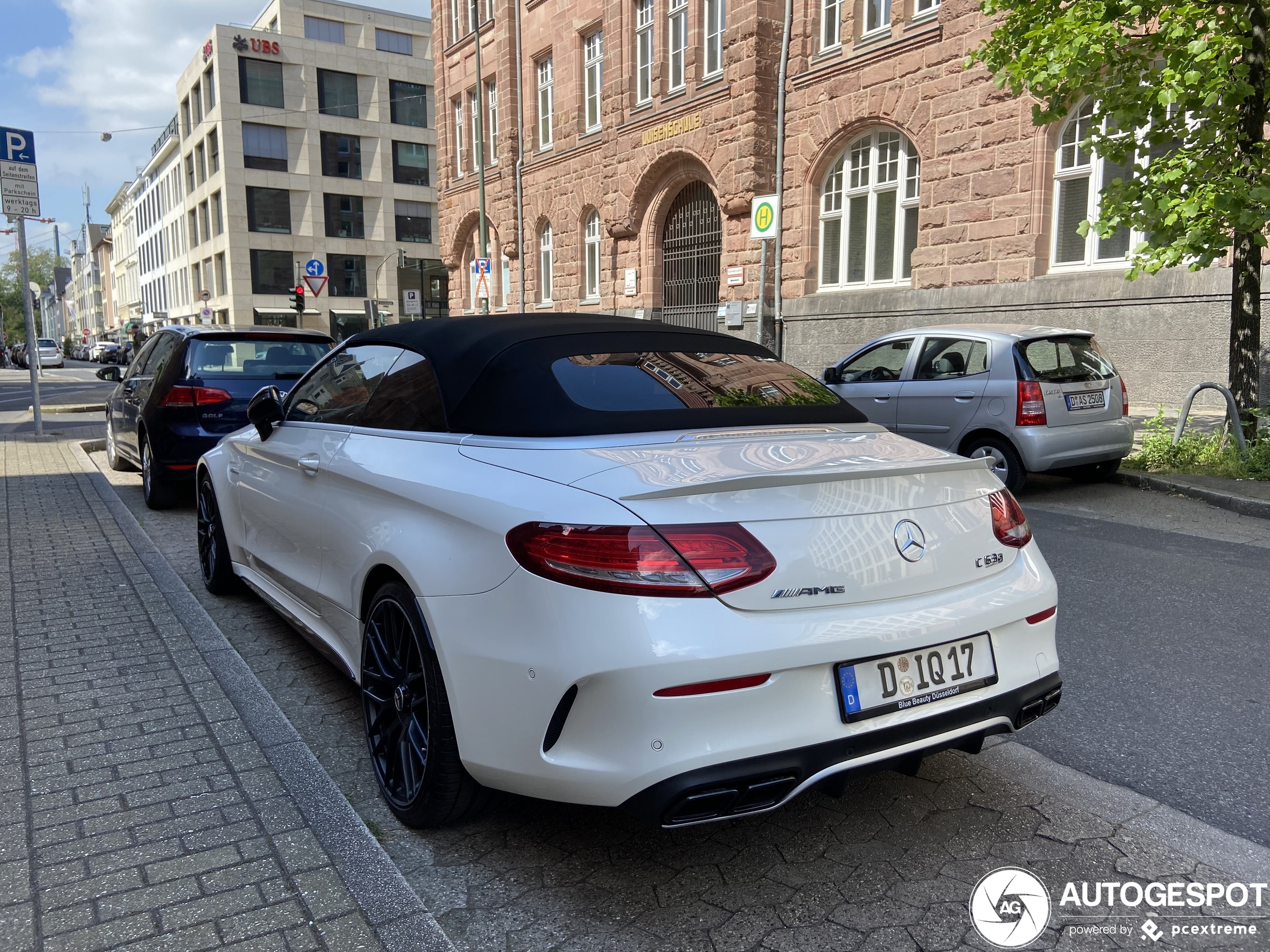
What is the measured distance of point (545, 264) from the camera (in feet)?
95.6

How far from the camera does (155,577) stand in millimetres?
5766

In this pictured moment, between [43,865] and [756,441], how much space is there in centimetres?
236

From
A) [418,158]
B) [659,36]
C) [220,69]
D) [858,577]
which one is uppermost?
[220,69]

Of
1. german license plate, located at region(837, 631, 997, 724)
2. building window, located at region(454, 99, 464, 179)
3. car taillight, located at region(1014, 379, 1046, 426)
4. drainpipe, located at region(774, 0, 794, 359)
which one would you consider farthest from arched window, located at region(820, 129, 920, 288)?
building window, located at region(454, 99, 464, 179)

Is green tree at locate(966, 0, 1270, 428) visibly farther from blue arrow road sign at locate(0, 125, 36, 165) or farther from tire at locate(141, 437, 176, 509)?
blue arrow road sign at locate(0, 125, 36, 165)

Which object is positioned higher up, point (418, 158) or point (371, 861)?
point (418, 158)

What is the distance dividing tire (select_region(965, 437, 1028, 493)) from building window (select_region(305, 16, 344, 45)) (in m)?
57.8

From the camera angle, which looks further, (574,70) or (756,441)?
(574,70)

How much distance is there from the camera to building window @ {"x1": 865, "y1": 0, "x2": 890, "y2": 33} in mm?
17188

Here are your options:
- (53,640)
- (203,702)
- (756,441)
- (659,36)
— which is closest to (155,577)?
(53,640)

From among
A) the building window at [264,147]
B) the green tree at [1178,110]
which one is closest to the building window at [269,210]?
the building window at [264,147]

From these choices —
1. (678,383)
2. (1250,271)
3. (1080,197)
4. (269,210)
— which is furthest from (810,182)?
(269,210)

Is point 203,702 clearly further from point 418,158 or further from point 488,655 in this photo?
point 418,158

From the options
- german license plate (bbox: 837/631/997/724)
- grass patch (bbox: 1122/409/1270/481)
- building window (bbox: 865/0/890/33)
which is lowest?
grass patch (bbox: 1122/409/1270/481)
